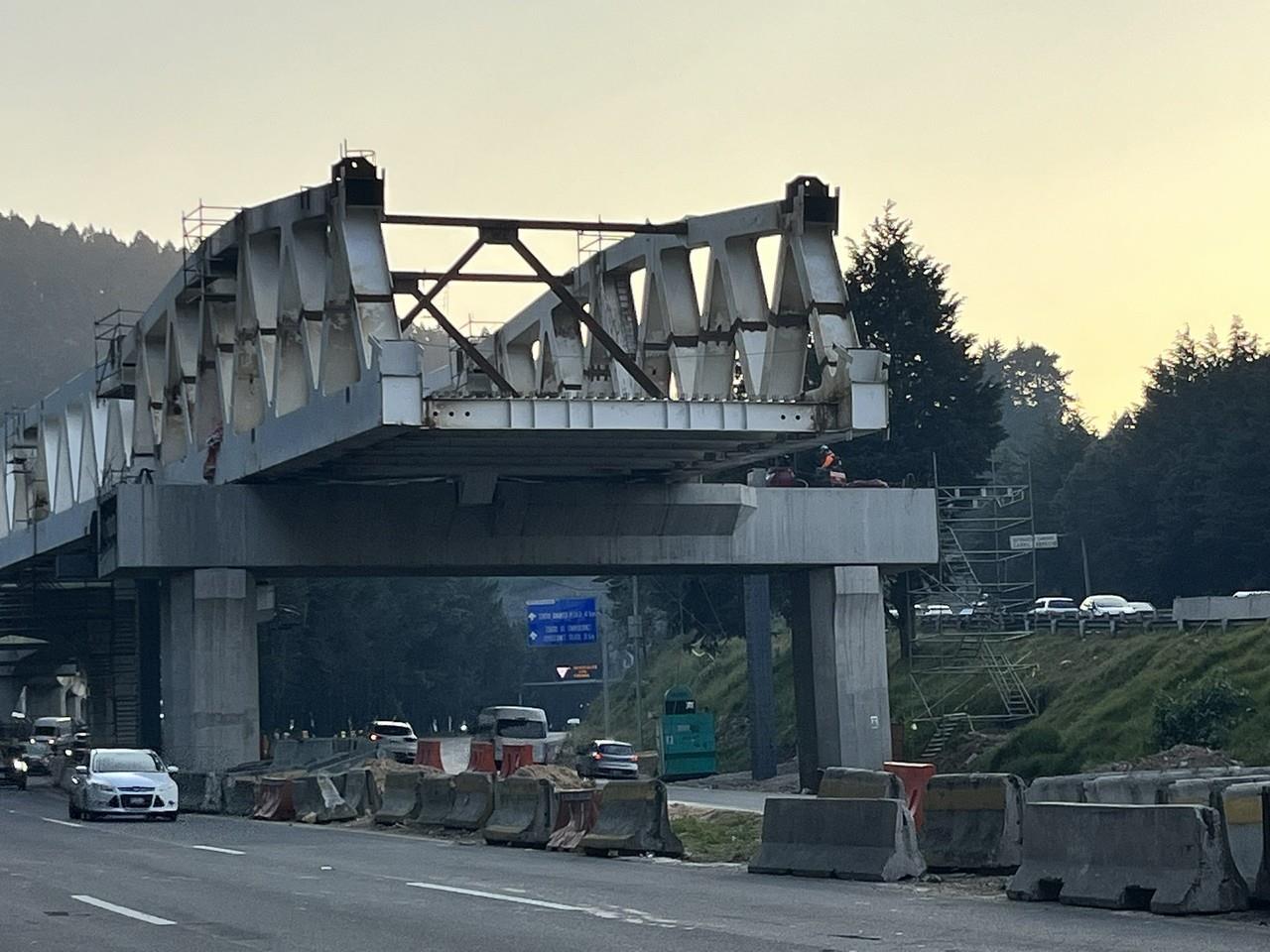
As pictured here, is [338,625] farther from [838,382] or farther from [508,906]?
[508,906]

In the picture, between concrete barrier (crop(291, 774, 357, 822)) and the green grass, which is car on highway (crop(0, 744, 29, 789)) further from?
the green grass

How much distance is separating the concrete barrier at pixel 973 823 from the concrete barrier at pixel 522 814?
8424mm

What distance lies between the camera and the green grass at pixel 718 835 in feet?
88.6

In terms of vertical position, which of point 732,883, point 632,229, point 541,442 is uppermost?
point 632,229

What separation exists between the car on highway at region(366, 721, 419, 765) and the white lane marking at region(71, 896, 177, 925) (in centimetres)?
4603

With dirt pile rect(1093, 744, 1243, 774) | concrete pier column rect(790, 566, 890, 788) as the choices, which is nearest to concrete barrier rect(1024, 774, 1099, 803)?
dirt pile rect(1093, 744, 1243, 774)

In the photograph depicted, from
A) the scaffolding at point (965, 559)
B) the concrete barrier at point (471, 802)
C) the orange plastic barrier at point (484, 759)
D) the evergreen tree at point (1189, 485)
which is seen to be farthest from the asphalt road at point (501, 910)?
the evergreen tree at point (1189, 485)

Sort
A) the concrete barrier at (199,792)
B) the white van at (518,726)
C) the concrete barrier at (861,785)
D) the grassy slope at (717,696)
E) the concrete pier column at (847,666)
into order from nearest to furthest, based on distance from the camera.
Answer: the concrete barrier at (861,785) → the concrete barrier at (199,792) → the concrete pier column at (847,666) → the white van at (518,726) → the grassy slope at (717,696)

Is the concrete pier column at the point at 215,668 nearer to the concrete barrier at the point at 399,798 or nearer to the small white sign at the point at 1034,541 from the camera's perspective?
the concrete barrier at the point at 399,798

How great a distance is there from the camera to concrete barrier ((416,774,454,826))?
3391 cm

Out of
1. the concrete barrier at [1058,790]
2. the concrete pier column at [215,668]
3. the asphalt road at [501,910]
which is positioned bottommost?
the asphalt road at [501,910]

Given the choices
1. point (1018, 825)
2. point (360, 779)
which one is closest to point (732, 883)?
point (1018, 825)

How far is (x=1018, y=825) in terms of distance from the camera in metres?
20.6

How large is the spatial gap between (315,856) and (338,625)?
98965 millimetres
